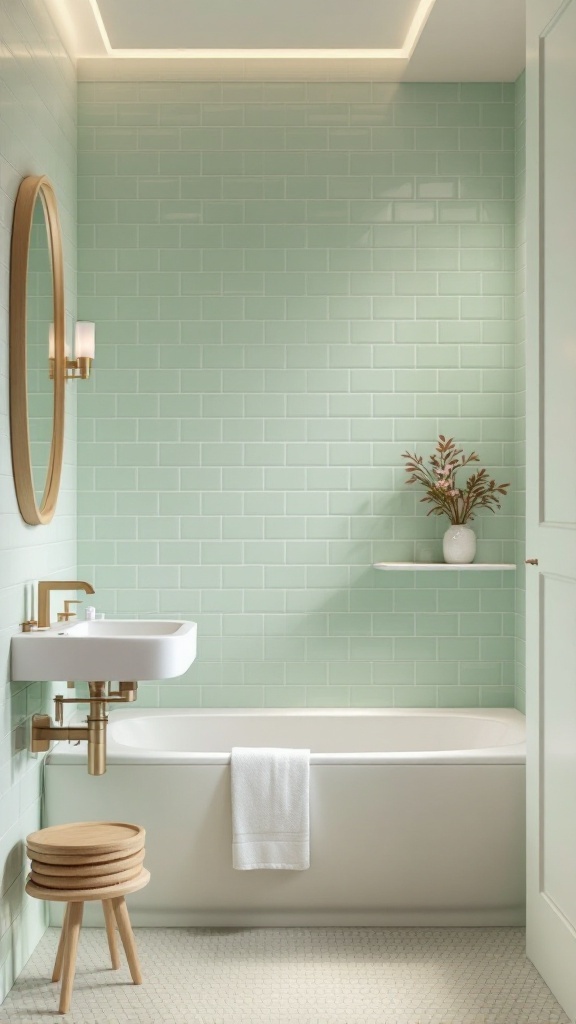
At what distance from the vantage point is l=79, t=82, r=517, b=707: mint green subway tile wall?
4281mm

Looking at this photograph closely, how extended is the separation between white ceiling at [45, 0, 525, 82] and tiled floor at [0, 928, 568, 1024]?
316 centimetres

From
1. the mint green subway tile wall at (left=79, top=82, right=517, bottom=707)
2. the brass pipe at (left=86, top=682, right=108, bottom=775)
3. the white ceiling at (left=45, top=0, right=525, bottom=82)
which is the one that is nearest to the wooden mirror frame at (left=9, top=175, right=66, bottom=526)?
the brass pipe at (left=86, top=682, right=108, bottom=775)

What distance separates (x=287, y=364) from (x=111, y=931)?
226cm

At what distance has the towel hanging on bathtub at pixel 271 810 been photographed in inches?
135

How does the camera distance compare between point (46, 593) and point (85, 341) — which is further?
point (85, 341)

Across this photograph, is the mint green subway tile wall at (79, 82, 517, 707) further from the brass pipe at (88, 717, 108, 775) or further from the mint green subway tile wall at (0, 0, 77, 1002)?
the brass pipe at (88, 717, 108, 775)

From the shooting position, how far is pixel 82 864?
2959 mm

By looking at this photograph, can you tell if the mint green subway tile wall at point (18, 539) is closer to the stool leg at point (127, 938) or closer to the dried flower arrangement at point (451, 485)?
the stool leg at point (127, 938)

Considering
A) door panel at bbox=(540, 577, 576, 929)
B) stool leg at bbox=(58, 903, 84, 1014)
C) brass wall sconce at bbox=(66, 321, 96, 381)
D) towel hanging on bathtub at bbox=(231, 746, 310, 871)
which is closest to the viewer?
door panel at bbox=(540, 577, 576, 929)

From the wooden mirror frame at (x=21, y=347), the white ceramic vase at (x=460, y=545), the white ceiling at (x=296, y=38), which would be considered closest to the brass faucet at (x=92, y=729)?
the wooden mirror frame at (x=21, y=347)

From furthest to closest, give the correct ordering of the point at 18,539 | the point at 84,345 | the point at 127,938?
the point at 84,345 → the point at 18,539 → the point at 127,938

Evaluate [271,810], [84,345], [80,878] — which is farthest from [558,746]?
[84,345]

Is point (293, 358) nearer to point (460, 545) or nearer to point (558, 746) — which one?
point (460, 545)

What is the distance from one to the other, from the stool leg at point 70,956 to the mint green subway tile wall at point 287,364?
139 centimetres
